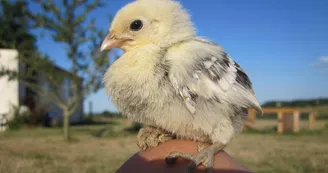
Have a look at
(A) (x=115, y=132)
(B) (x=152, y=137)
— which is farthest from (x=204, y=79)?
(A) (x=115, y=132)

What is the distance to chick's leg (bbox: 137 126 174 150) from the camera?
2.84 meters

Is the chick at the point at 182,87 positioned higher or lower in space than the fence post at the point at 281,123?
higher

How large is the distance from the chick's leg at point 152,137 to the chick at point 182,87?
0.05 m

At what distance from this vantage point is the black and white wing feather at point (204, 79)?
95.9 inches

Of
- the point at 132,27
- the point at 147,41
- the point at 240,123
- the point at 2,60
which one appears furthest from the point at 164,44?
the point at 2,60

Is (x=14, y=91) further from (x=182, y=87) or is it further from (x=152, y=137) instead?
(x=182, y=87)

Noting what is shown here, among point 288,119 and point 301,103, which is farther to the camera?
point 301,103

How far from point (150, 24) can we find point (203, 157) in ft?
3.87

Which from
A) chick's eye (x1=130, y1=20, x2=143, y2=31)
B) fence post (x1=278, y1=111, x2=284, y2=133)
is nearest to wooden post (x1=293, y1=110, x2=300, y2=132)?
fence post (x1=278, y1=111, x2=284, y2=133)

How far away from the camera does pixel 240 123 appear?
275 centimetres

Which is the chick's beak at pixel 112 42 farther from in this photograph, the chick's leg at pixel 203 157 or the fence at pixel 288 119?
the fence at pixel 288 119

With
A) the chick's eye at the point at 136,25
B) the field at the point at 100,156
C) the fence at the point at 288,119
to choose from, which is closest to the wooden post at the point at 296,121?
the fence at the point at 288,119

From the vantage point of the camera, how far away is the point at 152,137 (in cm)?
286

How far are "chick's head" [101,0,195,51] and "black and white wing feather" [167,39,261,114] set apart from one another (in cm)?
21
